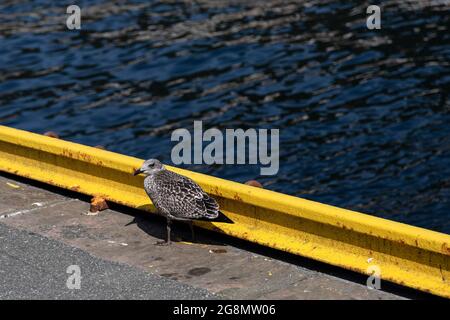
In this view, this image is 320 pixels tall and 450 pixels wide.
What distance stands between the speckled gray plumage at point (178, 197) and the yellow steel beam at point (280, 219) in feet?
0.78

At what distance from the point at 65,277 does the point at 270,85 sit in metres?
10.5

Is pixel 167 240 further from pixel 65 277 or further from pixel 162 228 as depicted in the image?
pixel 65 277

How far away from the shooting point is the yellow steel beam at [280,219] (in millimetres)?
7230

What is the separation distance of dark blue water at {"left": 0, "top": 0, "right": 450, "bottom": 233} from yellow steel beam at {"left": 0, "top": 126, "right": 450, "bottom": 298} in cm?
474

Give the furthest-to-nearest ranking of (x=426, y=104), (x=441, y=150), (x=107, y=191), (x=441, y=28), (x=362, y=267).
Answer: (x=441, y=28) < (x=426, y=104) < (x=441, y=150) < (x=107, y=191) < (x=362, y=267)

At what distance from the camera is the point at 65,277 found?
25.5ft

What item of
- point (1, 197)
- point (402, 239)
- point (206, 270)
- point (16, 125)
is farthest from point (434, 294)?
point (16, 125)

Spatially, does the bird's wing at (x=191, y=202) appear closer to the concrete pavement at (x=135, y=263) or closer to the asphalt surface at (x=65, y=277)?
the concrete pavement at (x=135, y=263)

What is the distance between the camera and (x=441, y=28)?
1964 centimetres

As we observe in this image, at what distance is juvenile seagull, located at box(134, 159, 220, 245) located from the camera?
8.21 m

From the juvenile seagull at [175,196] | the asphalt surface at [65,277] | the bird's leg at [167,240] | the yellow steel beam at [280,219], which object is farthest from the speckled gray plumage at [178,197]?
the asphalt surface at [65,277]

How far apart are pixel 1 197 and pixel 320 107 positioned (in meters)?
8.10
